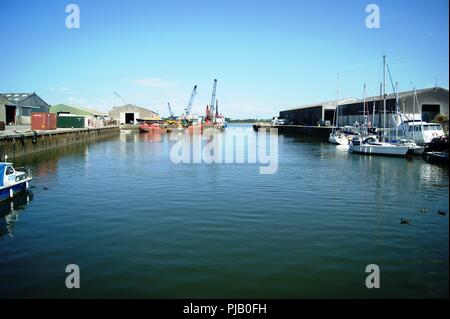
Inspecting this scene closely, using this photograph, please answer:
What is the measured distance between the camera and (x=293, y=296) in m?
11.2

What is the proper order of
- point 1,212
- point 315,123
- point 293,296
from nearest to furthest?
point 293,296, point 1,212, point 315,123

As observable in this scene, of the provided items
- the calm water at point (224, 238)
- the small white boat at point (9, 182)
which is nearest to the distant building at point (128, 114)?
the calm water at point (224, 238)

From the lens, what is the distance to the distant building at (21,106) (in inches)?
2803

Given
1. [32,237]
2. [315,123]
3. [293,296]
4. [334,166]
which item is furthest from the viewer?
[315,123]

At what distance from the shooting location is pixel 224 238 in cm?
1612

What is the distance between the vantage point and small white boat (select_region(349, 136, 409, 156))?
4862cm

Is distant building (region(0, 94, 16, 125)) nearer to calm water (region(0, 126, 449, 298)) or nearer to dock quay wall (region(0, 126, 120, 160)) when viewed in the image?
dock quay wall (region(0, 126, 120, 160))

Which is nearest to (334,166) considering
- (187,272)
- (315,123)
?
(187,272)

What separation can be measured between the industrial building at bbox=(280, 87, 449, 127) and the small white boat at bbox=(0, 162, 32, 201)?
49243 millimetres

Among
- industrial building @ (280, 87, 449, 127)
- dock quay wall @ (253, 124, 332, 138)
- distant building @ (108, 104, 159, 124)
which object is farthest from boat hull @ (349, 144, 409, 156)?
distant building @ (108, 104, 159, 124)

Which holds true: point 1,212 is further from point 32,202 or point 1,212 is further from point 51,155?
point 51,155

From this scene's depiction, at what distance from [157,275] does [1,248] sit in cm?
652

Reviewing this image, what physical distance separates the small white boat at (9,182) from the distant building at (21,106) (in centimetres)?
5039

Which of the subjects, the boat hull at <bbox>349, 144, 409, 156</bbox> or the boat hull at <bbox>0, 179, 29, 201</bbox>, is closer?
the boat hull at <bbox>0, 179, 29, 201</bbox>
